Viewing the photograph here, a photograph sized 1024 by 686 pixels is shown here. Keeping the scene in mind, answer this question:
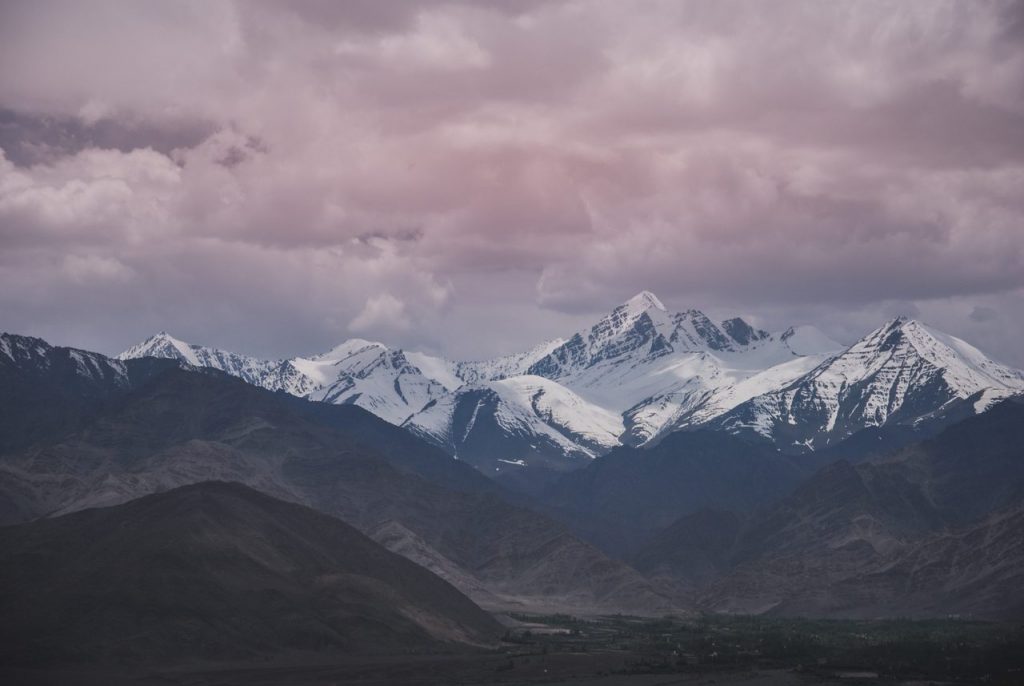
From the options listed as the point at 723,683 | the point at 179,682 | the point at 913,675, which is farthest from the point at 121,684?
the point at 913,675

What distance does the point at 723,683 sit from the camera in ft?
639

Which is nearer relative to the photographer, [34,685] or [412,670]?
[34,685]

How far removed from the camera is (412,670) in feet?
650

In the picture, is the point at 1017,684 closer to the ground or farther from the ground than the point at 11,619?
closer to the ground

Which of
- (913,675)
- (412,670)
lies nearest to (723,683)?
(913,675)

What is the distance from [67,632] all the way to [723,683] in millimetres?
83734

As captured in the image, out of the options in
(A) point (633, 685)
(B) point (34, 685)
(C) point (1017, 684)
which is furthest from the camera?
(A) point (633, 685)

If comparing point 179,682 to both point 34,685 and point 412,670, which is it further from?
point 412,670

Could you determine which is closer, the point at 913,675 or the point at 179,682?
the point at 179,682

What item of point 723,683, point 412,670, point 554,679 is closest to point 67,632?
point 412,670

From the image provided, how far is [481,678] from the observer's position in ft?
633

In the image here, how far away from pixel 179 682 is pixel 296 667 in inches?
833

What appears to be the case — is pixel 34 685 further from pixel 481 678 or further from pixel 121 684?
pixel 481 678

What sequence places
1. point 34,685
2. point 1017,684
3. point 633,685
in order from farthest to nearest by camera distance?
point 633,685 < point 1017,684 < point 34,685
